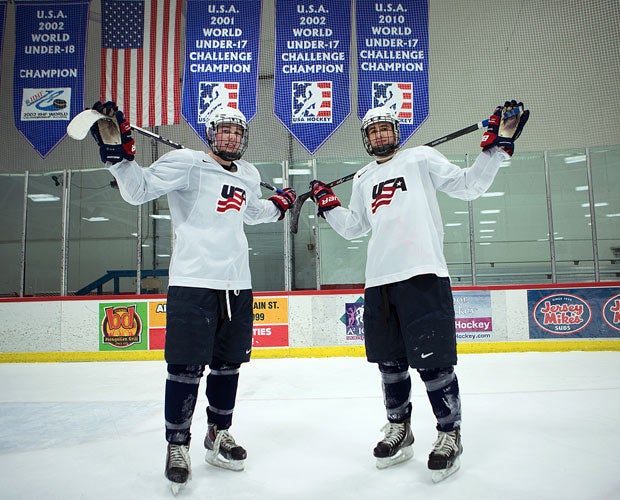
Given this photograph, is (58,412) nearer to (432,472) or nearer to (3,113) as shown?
(432,472)

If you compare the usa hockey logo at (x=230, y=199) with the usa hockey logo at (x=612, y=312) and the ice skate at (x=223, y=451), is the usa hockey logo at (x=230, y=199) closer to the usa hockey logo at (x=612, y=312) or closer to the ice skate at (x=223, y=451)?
the ice skate at (x=223, y=451)


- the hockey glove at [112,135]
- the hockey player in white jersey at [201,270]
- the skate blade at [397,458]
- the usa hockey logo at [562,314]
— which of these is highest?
the hockey glove at [112,135]

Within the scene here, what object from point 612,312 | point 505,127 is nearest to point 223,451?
point 505,127

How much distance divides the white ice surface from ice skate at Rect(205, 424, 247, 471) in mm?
39

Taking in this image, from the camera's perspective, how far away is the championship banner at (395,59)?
5.34 meters

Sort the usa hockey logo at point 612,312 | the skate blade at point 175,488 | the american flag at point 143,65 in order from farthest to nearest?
the american flag at point 143,65, the usa hockey logo at point 612,312, the skate blade at point 175,488

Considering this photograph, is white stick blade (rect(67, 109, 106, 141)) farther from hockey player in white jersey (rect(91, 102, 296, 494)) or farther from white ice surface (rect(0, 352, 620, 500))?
white ice surface (rect(0, 352, 620, 500))

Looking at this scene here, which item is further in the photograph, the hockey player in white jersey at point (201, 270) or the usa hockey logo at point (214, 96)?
the usa hockey logo at point (214, 96)

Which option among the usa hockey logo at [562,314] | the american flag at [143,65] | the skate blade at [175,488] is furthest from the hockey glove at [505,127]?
the american flag at [143,65]

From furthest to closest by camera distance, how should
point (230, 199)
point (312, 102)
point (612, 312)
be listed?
1. point (312, 102)
2. point (612, 312)
3. point (230, 199)

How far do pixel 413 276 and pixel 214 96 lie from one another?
4.52m

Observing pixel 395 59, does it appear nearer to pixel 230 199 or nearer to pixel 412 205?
pixel 412 205

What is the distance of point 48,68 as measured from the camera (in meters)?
5.64

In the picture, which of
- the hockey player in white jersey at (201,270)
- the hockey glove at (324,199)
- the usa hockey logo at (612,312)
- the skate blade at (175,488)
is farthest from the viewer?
the usa hockey logo at (612,312)
